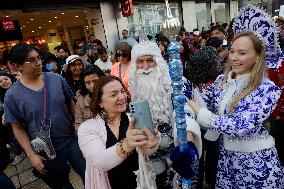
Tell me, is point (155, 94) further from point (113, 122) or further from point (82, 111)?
point (82, 111)

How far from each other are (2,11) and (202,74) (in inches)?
292

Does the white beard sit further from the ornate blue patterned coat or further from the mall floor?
the mall floor

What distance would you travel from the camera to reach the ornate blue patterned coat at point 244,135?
179 cm

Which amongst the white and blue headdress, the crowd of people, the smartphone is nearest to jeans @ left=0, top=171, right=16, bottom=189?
the crowd of people

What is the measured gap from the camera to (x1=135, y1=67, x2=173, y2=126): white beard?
216cm

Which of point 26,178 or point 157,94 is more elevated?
point 157,94

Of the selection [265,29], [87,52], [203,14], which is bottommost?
[87,52]

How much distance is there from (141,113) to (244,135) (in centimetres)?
97

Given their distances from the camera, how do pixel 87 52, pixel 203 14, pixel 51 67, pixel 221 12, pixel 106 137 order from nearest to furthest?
pixel 106 137 < pixel 51 67 < pixel 87 52 < pixel 203 14 < pixel 221 12

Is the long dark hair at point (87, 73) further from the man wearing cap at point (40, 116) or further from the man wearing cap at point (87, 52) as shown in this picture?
the man wearing cap at point (87, 52)

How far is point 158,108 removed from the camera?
7.20 feet

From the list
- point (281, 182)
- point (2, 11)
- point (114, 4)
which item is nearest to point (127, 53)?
point (281, 182)

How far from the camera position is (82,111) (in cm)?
286

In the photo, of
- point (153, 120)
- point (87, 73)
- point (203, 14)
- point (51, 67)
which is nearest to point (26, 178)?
point (51, 67)
